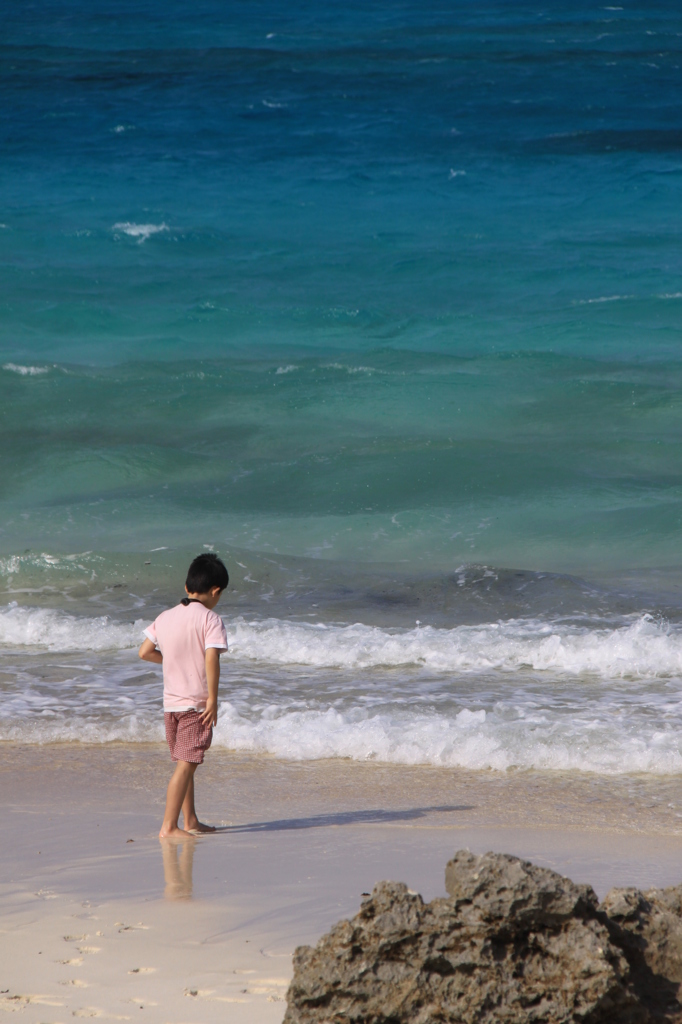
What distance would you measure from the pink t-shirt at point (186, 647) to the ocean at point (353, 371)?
133 cm

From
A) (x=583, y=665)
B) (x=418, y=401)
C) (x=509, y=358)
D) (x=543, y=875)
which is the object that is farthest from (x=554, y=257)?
(x=543, y=875)

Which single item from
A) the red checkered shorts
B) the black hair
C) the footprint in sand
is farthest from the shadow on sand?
the footprint in sand

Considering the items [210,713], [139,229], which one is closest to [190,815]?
[210,713]

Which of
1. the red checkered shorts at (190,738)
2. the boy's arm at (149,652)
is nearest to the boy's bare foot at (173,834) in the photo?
the red checkered shorts at (190,738)

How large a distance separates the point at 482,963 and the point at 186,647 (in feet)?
7.68

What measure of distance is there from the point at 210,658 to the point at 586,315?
1536 cm

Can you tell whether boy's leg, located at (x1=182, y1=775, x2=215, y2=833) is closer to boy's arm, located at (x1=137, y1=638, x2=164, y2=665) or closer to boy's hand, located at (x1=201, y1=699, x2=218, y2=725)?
boy's hand, located at (x1=201, y1=699, x2=218, y2=725)

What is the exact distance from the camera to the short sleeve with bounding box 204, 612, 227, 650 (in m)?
4.43

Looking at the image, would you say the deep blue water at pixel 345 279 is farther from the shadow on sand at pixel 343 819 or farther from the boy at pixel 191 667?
the boy at pixel 191 667

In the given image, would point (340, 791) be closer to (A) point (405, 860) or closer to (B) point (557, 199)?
(A) point (405, 860)

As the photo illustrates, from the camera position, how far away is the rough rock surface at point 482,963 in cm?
238

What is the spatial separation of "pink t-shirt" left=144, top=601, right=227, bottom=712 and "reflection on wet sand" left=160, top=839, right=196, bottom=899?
56cm

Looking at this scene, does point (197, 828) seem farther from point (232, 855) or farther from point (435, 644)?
point (435, 644)

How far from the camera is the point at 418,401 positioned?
14.6 m
